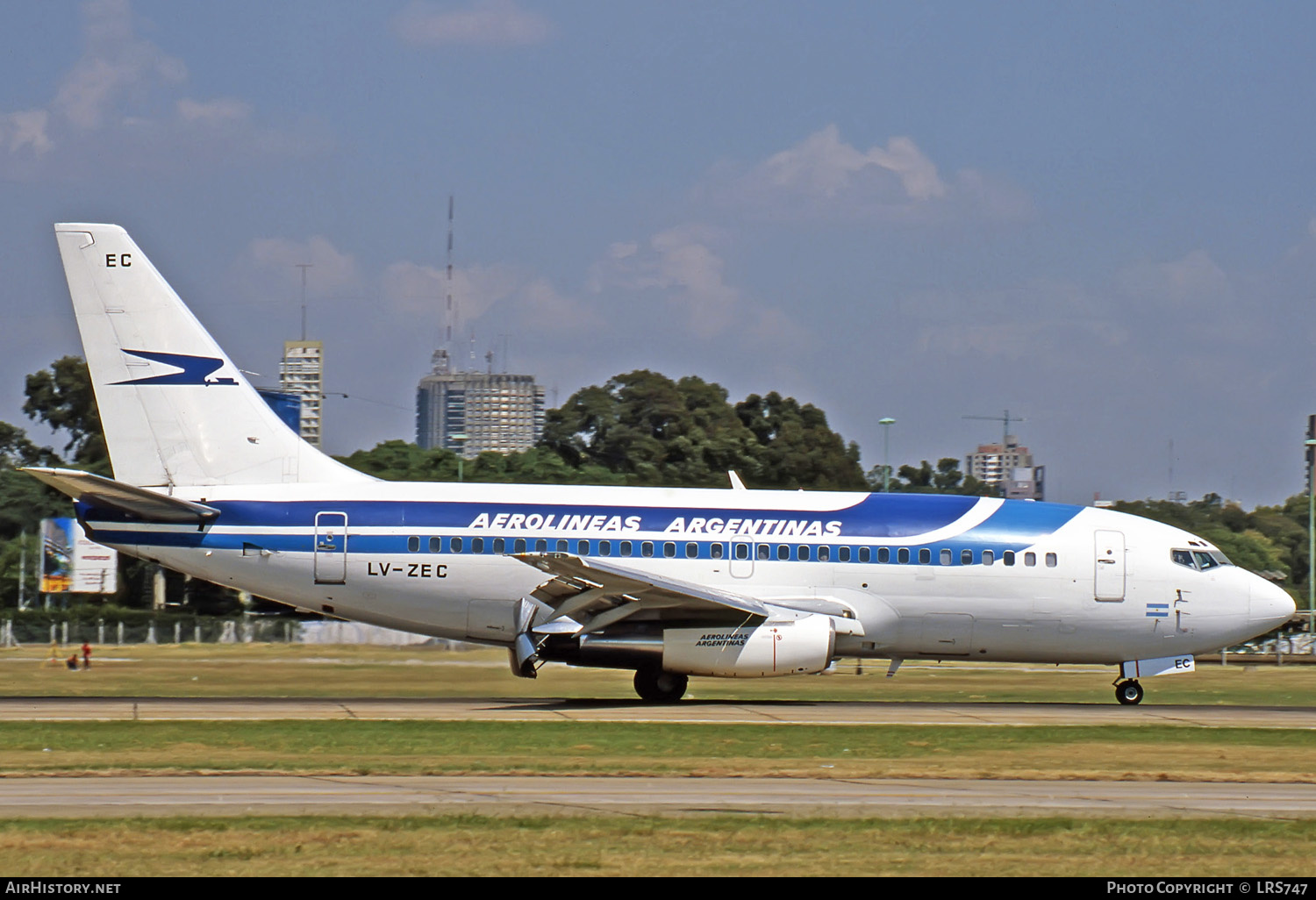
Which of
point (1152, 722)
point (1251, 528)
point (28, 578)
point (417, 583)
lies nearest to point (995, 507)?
point (1152, 722)

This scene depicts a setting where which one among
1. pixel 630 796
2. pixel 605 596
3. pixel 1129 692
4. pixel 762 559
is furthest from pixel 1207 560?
pixel 630 796

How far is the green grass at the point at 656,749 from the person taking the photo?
17.6m

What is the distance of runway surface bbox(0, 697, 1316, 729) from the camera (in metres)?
23.3

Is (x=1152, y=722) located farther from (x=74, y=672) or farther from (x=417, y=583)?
(x=74, y=672)

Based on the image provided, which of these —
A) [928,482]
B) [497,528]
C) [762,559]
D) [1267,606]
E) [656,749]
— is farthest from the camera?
[928,482]

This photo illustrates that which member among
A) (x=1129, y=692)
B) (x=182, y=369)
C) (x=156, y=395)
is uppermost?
(x=182, y=369)

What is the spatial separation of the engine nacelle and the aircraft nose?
→ 30.6 feet

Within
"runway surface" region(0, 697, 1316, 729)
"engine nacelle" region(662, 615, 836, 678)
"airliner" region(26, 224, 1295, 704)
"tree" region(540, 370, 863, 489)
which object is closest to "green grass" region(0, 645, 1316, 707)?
"runway surface" region(0, 697, 1316, 729)

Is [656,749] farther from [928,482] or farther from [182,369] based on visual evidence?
[928,482]

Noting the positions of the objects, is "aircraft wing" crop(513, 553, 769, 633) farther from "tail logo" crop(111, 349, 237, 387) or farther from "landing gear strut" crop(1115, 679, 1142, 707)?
"landing gear strut" crop(1115, 679, 1142, 707)

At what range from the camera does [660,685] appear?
27109 millimetres

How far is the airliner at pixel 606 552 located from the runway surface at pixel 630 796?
31.1ft

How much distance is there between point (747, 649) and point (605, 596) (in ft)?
8.95

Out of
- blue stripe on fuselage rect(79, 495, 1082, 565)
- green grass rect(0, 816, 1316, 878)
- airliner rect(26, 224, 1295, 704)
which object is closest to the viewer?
green grass rect(0, 816, 1316, 878)
